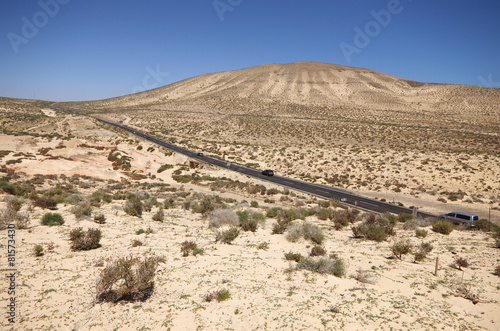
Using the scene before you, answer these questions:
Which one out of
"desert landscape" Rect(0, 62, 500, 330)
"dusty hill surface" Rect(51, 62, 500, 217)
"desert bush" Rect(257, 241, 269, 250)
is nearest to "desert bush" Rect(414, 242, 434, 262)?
"desert landscape" Rect(0, 62, 500, 330)

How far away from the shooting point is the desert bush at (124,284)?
802cm

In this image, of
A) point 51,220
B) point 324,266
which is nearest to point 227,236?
point 324,266

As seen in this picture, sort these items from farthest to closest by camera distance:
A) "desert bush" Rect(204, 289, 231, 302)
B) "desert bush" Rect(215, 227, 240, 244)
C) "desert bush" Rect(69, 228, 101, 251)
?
"desert bush" Rect(215, 227, 240, 244) → "desert bush" Rect(69, 228, 101, 251) → "desert bush" Rect(204, 289, 231, 302)

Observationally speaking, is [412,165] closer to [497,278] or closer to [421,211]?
[421,211]

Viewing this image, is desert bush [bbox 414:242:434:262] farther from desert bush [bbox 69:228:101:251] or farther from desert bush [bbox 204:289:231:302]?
desert bush [bbox 69:228:101:251]

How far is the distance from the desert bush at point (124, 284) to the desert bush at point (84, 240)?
120 inches

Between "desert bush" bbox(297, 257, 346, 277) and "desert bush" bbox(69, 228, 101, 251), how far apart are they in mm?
7958

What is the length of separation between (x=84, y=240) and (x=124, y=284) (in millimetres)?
3916

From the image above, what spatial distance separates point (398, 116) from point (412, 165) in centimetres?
5680

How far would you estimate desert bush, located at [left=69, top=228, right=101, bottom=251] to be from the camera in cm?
1097

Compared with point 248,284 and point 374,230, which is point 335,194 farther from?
point 248,284

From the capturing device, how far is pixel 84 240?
11.0 metres

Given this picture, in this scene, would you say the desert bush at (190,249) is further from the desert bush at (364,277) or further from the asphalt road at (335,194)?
the asphalt road at (335,194)

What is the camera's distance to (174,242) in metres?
12.7
